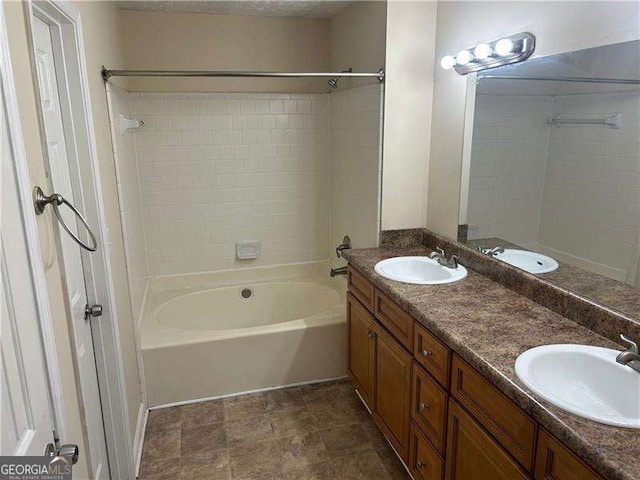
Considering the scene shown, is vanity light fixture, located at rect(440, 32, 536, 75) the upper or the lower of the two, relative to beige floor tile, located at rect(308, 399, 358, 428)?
upper

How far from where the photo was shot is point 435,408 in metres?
1.75

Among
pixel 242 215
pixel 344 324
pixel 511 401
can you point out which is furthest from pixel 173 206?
pixel 511 401

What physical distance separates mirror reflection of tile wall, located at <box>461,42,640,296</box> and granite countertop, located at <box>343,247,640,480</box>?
25 cm

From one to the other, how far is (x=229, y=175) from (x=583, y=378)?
105 inches

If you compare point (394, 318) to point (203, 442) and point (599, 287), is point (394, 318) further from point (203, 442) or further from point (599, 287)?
point (203, 442)

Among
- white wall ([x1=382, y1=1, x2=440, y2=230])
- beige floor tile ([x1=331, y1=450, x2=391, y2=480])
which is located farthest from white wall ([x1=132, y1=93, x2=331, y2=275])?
beige floor tile ([x1=331, y1=450, x2=391, y2=480])

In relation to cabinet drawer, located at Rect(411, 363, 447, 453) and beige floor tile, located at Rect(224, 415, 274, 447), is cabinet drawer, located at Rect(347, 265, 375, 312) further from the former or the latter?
beige floor tile, located at Rect(224, 415, 274, 447)

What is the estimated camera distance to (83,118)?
5.51 ft

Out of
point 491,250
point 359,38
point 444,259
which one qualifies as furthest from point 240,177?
point 491,250

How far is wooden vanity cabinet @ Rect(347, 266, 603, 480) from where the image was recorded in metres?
1.27

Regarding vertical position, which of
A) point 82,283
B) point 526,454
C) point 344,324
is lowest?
point 344,324

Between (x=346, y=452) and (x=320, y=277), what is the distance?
5.14 ft

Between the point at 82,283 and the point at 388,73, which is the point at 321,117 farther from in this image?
the point at 82,283

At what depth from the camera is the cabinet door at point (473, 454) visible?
136 cm
